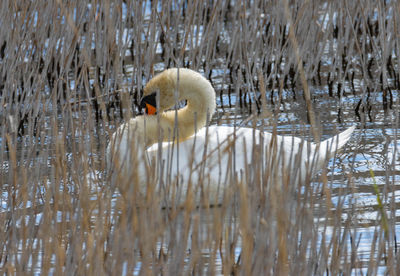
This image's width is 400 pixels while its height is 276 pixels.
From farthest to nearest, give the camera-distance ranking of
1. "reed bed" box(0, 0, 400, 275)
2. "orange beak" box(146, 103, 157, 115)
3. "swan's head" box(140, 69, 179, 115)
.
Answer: "orange beak" box(146, 103, 157, 115)
"swan's head" box(140, 69, 179, 115)
"reed bed" box(0, 0, 400, 275)

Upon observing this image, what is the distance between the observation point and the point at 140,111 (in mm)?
5062

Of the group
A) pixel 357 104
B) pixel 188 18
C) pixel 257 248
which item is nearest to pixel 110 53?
pixel 188 18

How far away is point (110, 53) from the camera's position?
5.55 m

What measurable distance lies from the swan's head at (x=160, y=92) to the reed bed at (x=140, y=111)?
1.15 ft

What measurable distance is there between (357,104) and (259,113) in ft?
2.25

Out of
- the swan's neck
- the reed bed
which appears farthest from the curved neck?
the reed bed

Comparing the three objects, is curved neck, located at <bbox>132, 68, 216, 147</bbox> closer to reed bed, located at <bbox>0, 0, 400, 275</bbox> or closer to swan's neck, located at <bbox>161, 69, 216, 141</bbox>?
→ swan's neck, located at <bbox>161, 69, 216, 141</bbox>

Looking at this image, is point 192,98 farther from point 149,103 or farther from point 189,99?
point 149,103

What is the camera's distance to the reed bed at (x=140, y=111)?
2539 millimetres

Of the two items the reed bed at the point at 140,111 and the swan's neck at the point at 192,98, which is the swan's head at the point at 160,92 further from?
the reed bed at the point at 140,111

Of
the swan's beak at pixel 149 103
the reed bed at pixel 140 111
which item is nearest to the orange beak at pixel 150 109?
the swan's beak at pixel 149 103

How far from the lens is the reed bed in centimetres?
254

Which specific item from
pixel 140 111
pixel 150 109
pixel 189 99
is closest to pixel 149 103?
pixel 150 109

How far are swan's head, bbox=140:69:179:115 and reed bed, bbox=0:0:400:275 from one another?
0.35 metres
